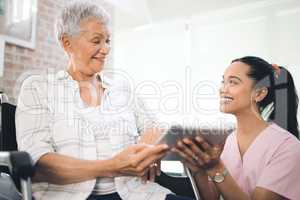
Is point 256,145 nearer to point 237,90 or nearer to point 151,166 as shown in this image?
point 237,90

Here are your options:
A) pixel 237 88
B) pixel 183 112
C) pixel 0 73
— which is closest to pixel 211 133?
pixel 237 88

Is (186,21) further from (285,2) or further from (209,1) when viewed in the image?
(285,2)

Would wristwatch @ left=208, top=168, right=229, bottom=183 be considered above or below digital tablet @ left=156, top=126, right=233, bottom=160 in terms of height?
below

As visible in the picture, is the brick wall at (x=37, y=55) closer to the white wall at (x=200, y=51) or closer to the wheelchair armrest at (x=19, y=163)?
the white wall at (x=200, y=51)

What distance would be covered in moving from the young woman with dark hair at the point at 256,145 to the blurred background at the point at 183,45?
0.17 feet

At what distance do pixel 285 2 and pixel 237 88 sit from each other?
274mm

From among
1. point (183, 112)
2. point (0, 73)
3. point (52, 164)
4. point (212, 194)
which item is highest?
point (0, 73)

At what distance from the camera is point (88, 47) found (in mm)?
892

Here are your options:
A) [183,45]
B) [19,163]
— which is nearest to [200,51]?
[183,45]

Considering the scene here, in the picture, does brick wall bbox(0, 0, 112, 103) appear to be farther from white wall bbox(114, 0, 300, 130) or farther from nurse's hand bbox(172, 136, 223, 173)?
nurse's hand bbox(172, 136, 223, 173)

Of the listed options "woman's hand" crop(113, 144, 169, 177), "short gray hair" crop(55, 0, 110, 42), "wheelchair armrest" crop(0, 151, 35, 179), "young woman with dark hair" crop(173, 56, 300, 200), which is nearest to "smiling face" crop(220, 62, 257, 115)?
"young woman with dark hair" crop(173, 56, 300, 200)

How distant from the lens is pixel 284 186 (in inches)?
30.4

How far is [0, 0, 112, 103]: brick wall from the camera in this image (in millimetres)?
1241

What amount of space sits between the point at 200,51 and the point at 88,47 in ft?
1.11
